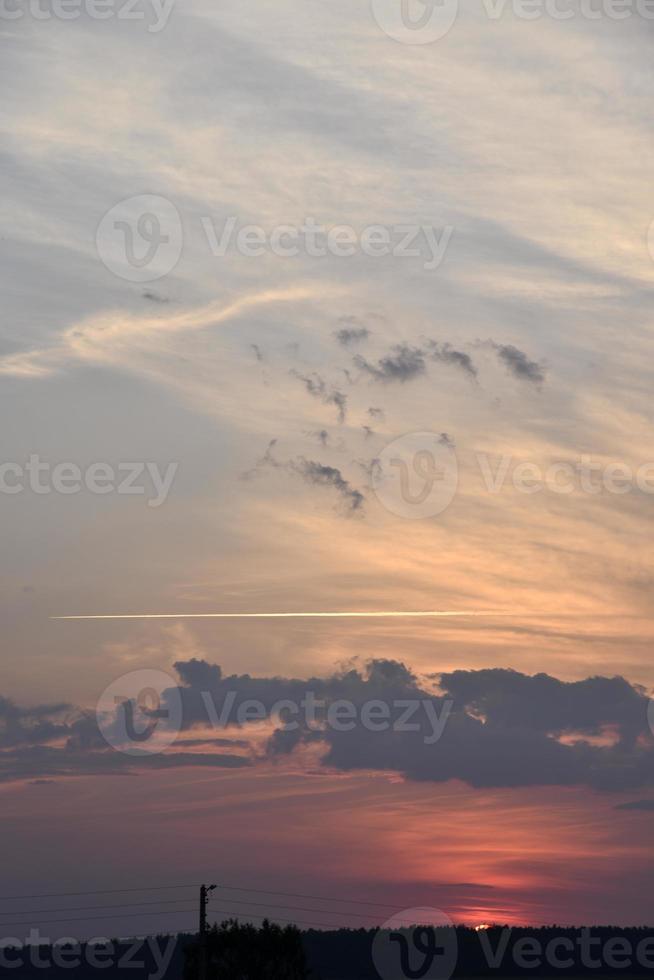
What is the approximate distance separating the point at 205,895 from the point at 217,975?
138 feet

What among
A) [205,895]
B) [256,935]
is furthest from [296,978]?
[205,895]

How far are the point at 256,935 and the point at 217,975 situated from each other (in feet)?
20.7

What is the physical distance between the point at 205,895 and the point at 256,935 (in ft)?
150

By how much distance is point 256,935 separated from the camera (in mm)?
132875

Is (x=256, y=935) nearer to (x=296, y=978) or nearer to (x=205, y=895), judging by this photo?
(x=296, y=978)

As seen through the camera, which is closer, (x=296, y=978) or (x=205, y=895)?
(x=205, y=895)

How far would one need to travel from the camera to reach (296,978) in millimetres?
130500

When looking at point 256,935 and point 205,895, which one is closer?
point 205,895

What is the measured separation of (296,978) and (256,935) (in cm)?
556

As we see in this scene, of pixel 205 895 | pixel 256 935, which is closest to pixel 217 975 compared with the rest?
pixel 256 935

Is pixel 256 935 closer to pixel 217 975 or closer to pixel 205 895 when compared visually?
pixel 217 975

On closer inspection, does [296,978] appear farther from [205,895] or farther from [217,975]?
[205,895]
